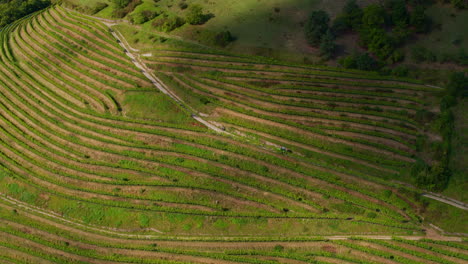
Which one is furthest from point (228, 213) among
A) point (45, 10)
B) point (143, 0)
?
point (45, 10)

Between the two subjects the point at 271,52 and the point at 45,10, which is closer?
the point at 271,52

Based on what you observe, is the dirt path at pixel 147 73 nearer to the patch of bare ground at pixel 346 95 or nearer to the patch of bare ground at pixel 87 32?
the patch of bare ground at pixel 87 32

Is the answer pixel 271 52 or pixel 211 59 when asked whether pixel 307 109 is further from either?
pixel 211 59

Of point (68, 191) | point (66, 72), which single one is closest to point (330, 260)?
point (68, 191)

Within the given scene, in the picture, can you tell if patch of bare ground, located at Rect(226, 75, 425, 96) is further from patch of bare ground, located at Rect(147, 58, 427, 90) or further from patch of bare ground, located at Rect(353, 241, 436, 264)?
patch of bare ground, located at Rect(353, 241, 436, 264)

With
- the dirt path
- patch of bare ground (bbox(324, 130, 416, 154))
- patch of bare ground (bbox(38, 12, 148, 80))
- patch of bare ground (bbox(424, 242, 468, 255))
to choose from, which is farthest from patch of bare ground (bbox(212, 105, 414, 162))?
patch of bare ground (bbox(38, 12, 148, 80))
